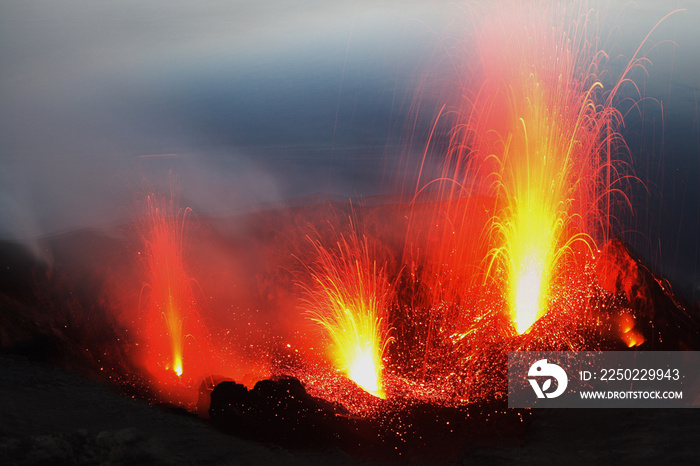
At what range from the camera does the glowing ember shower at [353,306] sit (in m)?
14.5

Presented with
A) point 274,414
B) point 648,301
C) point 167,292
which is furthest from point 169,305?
point 648,301

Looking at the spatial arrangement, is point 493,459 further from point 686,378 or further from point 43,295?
point 43,295

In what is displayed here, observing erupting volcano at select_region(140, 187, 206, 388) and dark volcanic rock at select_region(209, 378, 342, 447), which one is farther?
erupting volcano at select_region(140, 187, 206, 388)

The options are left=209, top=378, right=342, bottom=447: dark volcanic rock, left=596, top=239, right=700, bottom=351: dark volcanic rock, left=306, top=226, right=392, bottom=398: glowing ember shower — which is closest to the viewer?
left=209, top=378, right=342, bottom=447: dark volcanic rock

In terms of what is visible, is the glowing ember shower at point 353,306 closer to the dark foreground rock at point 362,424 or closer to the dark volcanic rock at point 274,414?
the dark foreground rock at point 362,424

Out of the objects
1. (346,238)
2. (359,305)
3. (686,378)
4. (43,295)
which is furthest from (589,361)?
(43,295)

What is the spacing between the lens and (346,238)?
20844mm

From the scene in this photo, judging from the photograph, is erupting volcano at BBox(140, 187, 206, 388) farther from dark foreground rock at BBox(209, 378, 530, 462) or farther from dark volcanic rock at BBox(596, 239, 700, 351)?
dark volcanic rock at BBox(596, 239, 700, 351)

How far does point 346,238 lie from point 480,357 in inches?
377

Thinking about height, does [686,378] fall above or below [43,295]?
A: below

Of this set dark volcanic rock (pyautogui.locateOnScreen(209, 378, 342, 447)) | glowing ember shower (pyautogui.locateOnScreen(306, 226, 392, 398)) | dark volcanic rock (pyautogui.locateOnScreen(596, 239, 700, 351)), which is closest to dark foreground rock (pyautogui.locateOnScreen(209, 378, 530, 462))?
dark volcanic rock (pyautogui.locateOnScreen(209, 378, 342, 447))

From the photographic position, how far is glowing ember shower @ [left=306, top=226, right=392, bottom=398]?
1455cm

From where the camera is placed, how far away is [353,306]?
54.4 feet

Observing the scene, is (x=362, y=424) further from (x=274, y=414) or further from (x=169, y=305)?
(x=169, y=305)
